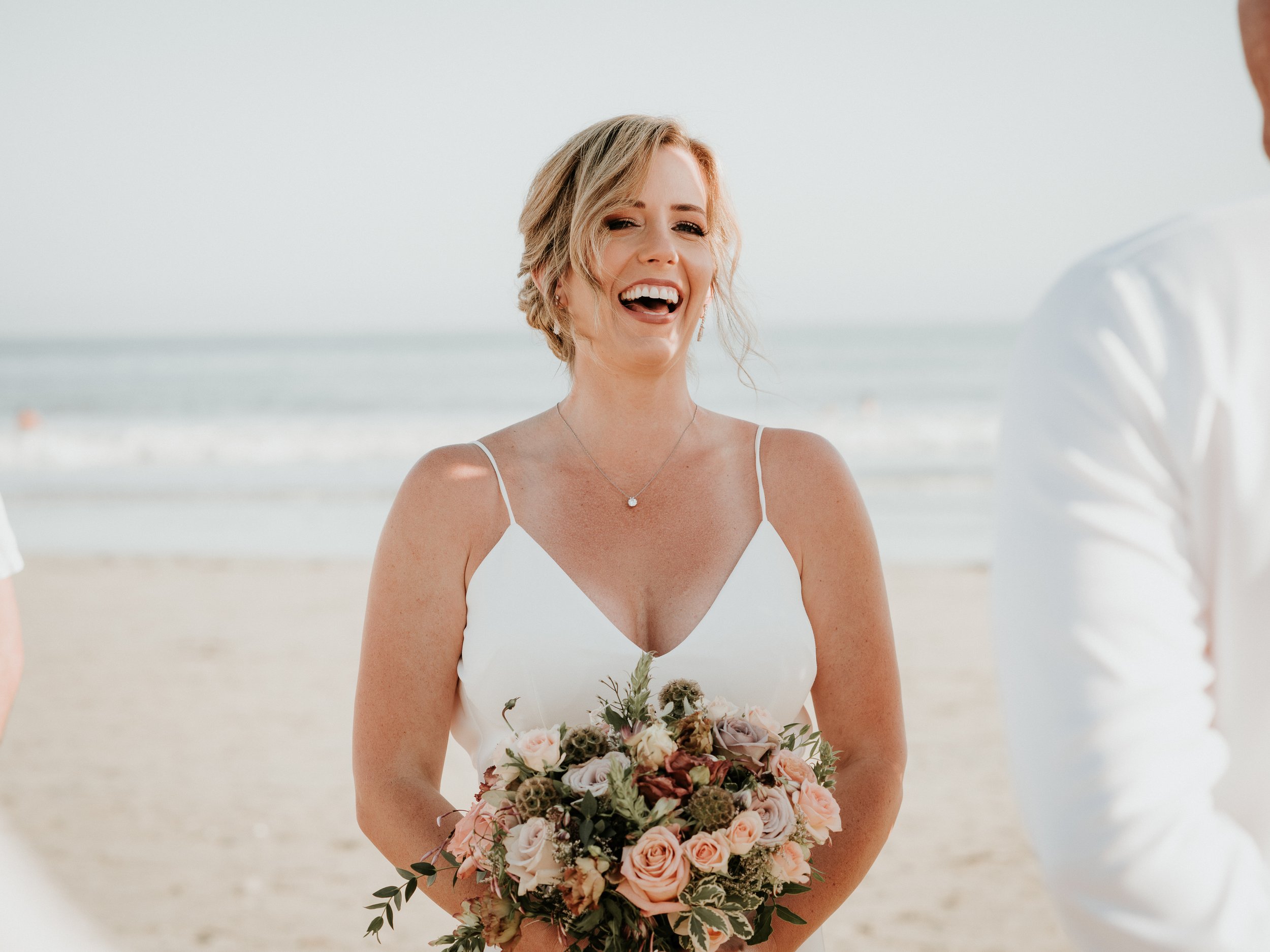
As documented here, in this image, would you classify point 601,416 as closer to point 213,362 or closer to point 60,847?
point 60,847

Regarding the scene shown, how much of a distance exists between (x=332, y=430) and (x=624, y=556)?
24.4 metres

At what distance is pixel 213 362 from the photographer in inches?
1973

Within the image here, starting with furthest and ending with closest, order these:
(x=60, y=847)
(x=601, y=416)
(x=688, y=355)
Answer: (x=60, y=847) < (x=688, y=355) < (x=601, y=416)

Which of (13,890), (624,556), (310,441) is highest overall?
(624,556)

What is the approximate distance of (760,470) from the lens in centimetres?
317

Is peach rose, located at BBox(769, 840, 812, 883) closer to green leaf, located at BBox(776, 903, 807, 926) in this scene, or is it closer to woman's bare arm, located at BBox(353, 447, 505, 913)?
green leaf, located at BBox(776, 903, 807, 926)

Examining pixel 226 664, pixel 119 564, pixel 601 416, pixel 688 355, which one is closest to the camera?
pixel 601 416

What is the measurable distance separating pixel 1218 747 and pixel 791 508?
2151 mm

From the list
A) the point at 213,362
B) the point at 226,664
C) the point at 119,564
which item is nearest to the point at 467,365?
the point at 213,362

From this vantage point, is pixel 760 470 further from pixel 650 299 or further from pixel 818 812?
pixel 818 812

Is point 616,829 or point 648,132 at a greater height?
point 648,132

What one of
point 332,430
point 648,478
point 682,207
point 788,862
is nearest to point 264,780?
point 648,478

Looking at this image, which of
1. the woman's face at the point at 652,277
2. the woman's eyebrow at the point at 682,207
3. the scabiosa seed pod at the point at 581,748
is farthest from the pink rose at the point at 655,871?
the woman's eyebrow at the point at 682,207

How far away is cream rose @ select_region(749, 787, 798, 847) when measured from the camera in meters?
2.22
